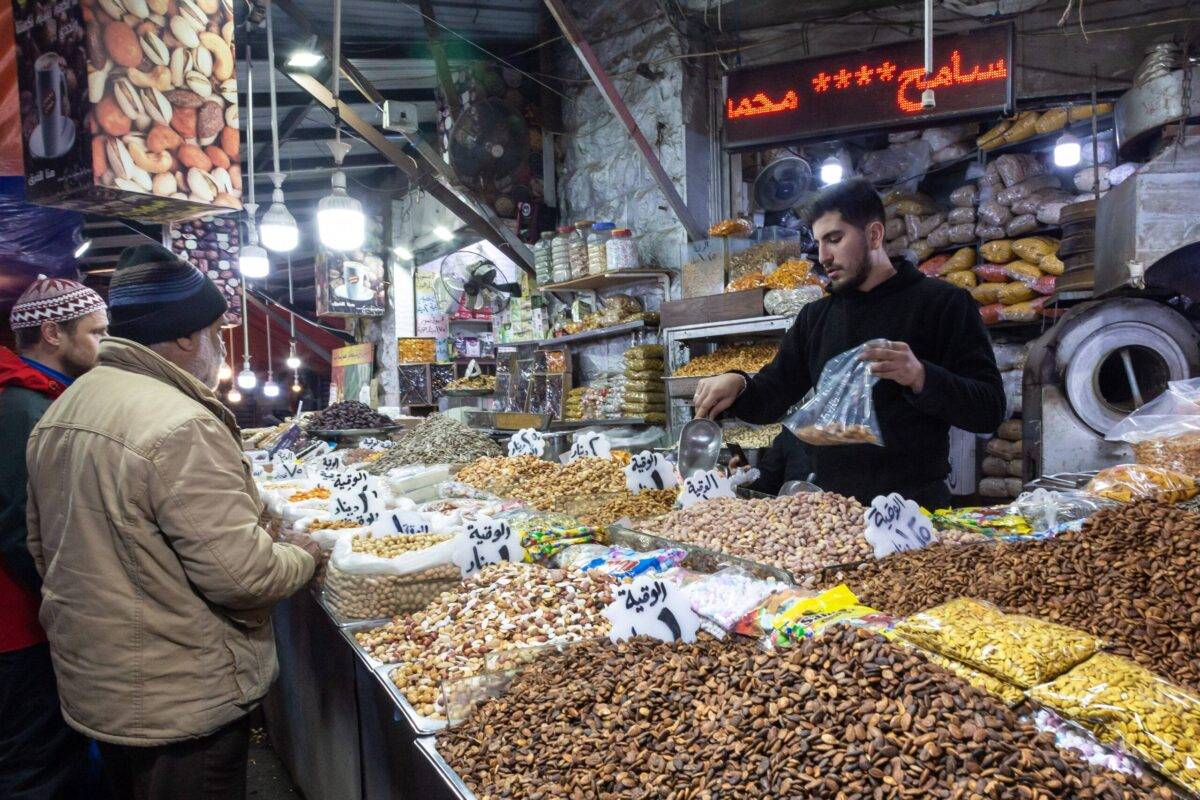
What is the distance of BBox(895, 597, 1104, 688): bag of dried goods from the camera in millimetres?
1092

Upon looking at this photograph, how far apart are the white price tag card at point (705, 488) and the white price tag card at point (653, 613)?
89 centimetres

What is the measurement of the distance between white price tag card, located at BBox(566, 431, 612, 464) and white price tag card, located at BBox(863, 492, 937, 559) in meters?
1.76

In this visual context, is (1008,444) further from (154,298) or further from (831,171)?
(154,298)

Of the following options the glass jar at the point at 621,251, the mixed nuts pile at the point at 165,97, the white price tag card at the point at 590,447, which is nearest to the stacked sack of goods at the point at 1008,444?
the glass jar at the point at 621,251

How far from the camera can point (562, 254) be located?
18.9 feet

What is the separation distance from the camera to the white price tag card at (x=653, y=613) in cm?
150

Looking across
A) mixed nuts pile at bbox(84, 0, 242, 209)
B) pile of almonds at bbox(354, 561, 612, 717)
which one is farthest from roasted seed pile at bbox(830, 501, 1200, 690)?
mixed nuts pile at bbox(84, 0, 242, 209)

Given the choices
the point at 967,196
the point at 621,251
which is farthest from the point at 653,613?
the point at 967,196

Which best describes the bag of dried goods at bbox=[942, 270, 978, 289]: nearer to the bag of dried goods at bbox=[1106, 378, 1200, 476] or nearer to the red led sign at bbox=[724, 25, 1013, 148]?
the red led sign at bbox=[724, 25, 1013, 148]

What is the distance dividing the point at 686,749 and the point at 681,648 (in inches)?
12.0

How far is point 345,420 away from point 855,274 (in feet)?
14.2

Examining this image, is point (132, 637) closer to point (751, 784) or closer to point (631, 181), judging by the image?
point (751, 784)

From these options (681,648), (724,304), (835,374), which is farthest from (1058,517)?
(724,304)

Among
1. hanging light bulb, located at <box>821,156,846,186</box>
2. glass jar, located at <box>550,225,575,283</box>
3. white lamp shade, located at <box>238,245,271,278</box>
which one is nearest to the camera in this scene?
hanging light bulb, located at <box>821,156,846,186</box>
